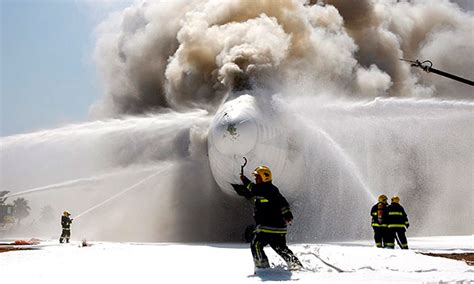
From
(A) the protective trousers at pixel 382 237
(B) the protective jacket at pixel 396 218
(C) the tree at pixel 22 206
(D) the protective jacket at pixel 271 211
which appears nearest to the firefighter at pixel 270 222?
(D) the protective jacket at pixel 271 211

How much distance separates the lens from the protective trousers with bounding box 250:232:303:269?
9.55 meters

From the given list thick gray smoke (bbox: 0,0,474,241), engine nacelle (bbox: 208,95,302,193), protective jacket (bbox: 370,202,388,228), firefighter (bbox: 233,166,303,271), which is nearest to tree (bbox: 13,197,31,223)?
thick gray smoke (bbox: 0,0,474,241)

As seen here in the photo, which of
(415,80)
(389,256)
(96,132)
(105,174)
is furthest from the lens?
(105,174)

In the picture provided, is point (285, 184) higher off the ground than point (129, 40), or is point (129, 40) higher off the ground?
point (129, 40)

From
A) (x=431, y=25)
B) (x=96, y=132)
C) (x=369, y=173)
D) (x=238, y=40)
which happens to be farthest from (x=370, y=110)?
(x=431, y=25)

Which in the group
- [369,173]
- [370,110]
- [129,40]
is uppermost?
[129,40]

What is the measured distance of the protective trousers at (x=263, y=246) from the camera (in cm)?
955

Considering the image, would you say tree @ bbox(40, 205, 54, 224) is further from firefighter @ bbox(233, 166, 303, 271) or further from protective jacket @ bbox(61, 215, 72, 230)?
firefighter @ bbox(233, 166, 303, 271)

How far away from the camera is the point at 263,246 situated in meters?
9.65

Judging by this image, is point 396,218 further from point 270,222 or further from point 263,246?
point 263,246

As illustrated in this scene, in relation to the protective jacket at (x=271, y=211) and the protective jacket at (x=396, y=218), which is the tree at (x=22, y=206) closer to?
the protective jacket at (x=396, y=218)

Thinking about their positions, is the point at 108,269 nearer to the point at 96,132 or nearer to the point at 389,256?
the point at 389,256

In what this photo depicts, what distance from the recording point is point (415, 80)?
110ft

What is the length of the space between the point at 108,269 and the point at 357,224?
1447 centimetres
